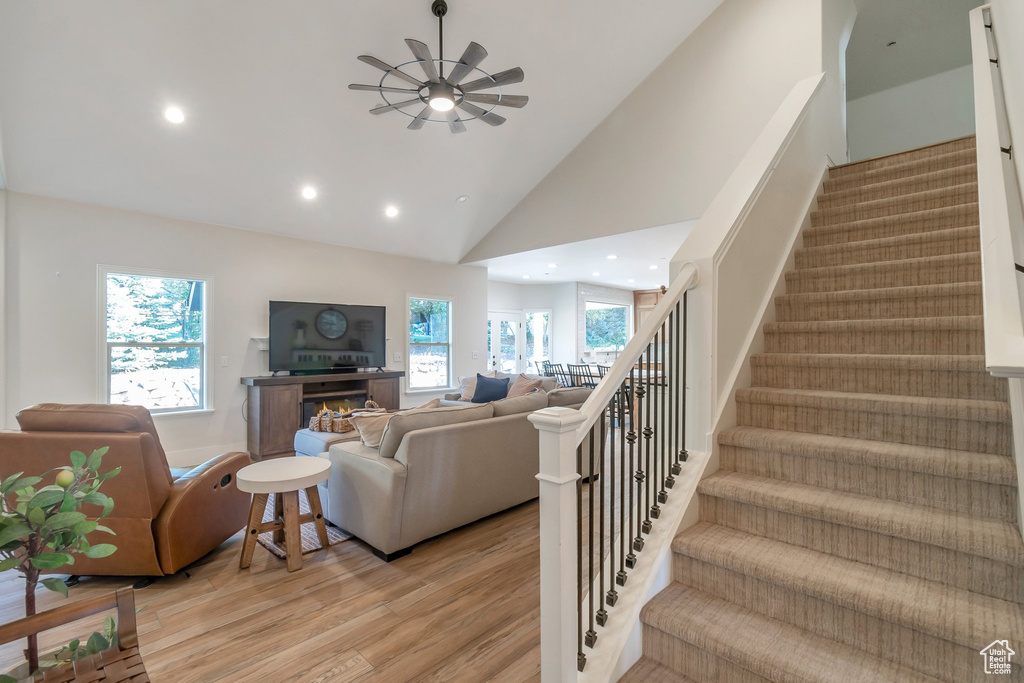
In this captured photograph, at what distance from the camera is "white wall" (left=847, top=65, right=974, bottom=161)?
5520mm

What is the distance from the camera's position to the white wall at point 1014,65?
1.35m

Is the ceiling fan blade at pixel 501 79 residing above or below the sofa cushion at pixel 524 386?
above

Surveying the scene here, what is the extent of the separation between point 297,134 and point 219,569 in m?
3.89

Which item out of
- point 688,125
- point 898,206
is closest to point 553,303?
point 688,125

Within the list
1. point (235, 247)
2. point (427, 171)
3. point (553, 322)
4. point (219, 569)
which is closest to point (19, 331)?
point (235, 247)

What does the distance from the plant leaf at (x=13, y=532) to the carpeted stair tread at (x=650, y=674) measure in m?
1.60

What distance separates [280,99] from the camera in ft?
14.0

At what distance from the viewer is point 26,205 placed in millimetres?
4367

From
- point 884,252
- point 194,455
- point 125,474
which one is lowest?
point 194,455

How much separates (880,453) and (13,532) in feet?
7.97

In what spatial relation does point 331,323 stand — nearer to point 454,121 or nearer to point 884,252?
point 454,121

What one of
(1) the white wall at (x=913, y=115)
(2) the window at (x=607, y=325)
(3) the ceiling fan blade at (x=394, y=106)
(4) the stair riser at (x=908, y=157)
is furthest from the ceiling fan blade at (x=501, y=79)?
(2) the window at (x=607, y=325)

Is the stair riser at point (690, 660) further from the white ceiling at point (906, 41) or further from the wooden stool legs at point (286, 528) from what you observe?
the white ceiling at point (906, 41)

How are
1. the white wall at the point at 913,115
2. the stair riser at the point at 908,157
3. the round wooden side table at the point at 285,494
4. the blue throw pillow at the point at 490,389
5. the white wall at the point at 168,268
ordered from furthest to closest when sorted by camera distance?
the white wall at the point at 913,115
the blue throw pillow at the point at 490,389
the white wall at the point at 168,268
the stair riser at the point at 908,157
the round wooden side table at the point at 285,494
